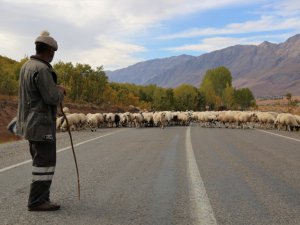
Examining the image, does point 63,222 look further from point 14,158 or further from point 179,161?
point 14,158

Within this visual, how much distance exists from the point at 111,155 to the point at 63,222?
22.9 ft

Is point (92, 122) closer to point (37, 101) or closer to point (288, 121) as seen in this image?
point (288, 121)

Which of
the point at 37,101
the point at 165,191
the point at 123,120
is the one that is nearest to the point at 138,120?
the point at 123,120

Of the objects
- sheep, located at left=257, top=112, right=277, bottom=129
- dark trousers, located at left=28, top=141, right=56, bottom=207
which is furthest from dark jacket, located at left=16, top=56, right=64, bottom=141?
sheep, located at left=257, top=112, right=277, bottom=129

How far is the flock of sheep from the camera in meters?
30.6

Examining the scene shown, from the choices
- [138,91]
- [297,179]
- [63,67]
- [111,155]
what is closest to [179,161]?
[111,155]

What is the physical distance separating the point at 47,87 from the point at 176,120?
35.3 m

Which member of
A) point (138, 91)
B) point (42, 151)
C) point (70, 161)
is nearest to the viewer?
point (42, 151)

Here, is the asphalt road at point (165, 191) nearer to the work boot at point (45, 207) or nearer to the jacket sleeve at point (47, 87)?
the work boot at point (45, 207)

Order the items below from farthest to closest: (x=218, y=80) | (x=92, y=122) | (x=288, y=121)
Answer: (x=218, y=80), (x=92, y=122), (x=288, y=121)

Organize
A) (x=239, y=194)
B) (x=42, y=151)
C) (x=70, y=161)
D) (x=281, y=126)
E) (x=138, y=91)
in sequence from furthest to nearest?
(x=138, y=91), (x=281, y=126), (x=70, y=161), (x=239, y=194), (x=42, y=151)

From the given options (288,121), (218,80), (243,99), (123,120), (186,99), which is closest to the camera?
(288,121)

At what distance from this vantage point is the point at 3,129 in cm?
3762

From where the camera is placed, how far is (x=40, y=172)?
582 centimetres
